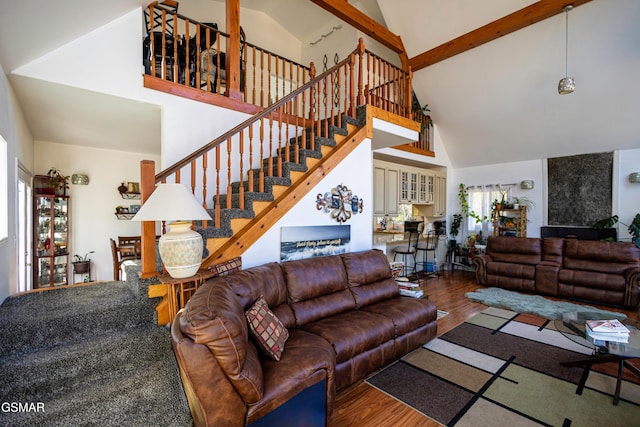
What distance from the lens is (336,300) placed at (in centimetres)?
286

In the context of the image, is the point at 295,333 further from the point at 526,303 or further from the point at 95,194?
the point at 95,194

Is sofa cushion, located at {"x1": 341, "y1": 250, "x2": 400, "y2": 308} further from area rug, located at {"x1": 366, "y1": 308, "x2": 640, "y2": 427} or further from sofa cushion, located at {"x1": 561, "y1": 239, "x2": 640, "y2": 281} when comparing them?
sofa cushion, located at {"x1": 561, "y1": 239, "x2": 640, "y2": 281}

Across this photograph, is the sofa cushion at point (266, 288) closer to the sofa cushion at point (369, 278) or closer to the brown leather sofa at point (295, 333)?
the brown leather sofa at point (295, 333)

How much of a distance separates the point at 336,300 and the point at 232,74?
10.3ft

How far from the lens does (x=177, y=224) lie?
7.25 feet

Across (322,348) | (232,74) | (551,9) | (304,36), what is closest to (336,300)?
(322,348)

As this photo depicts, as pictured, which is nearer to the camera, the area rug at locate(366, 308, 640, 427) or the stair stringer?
the area rug at locate(366, 308, 640, 427)

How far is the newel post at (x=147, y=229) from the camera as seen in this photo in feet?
7.87

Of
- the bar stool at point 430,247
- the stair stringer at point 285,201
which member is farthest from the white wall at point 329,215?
the bar stool at point 430,247

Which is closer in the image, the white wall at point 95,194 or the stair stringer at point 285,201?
the stair stringer at point 285,201

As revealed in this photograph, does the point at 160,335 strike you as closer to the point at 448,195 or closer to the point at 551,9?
the point at 551,9

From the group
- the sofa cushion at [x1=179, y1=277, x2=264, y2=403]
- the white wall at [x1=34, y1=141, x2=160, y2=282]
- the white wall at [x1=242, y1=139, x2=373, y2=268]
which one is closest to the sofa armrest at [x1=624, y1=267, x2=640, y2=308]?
the white wall at [x1=242, y1=139, x2=373, y2=268]

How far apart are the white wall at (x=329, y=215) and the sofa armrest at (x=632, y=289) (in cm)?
391

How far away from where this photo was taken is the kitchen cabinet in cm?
431
